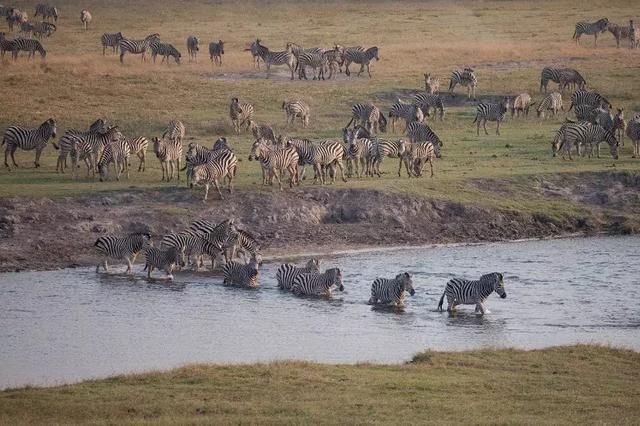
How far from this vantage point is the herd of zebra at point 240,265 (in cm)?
2147

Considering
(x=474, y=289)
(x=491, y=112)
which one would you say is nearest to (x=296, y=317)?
(x=474, y=289)

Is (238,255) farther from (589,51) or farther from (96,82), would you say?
(589,51)

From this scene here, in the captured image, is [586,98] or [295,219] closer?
[295,219]

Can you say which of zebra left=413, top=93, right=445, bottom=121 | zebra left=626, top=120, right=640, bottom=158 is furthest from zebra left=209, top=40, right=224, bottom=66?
zebra left=626, top=120, right=640, bottom=158

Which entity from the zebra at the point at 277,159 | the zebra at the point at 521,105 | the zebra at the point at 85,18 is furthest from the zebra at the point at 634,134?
the zebra at the point at 85,18

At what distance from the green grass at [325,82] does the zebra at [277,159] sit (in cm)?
62

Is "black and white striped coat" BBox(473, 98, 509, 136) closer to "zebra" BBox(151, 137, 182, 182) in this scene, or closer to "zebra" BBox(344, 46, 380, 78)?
"zebra" BBox(344, 46, 380, 78)

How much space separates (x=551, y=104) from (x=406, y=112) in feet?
16.6

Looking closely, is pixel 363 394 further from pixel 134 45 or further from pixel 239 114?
pixel 134 45

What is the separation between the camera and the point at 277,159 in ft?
92.0

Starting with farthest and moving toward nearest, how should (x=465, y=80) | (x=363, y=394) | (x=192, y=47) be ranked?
1. (x=192, y=47)
2. (x=465, y=80)
3. (x=363, y=394)

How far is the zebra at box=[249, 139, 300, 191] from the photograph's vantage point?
28.0 meters

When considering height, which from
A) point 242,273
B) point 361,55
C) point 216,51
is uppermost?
point 216,51

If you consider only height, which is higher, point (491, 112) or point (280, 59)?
point (280, 59)
